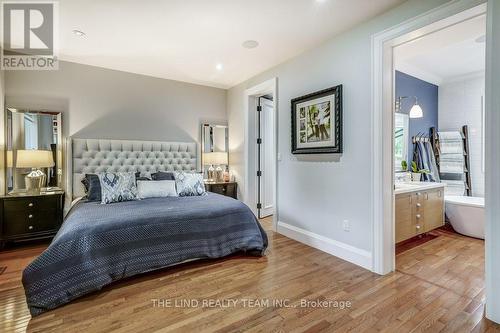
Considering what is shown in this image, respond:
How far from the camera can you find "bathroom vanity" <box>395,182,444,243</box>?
313cm

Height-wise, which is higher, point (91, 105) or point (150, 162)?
point (91, 105)

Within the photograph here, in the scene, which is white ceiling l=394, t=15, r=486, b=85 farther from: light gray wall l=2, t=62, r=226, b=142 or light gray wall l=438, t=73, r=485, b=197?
light gray wall l=2, t=62, r=226, b=142

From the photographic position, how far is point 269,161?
5043 mm

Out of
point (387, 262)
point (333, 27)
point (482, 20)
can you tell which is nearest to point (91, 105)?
point (333, 27)

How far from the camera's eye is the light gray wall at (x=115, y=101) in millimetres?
3578

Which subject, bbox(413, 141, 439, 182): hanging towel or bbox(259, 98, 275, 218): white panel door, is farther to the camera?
bbox(259, 98, 275, 218): white panel door

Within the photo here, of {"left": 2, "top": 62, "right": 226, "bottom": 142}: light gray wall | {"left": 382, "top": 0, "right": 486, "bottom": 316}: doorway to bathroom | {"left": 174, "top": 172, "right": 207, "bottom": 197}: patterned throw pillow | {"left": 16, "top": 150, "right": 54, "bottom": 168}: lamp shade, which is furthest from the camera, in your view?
{"left": 174, "top": 172, "right": 207, "bottom": 197}: patterned throw pillow

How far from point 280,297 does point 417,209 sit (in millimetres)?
2404

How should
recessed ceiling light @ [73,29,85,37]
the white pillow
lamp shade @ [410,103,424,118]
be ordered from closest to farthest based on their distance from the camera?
recessed ceiling light @ [73,29,85,37] → the white pillow → lamp shade @ [410,103,424,118]

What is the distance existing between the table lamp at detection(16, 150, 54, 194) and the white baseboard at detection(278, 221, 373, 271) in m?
3.45

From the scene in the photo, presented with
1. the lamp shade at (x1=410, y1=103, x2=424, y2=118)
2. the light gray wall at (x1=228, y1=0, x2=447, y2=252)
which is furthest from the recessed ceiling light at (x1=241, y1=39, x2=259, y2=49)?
the lamp shade at (x1=410, y1=103, x2=424, y2=118)

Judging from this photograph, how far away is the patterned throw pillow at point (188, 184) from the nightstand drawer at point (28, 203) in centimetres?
162

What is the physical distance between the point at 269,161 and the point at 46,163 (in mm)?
3575

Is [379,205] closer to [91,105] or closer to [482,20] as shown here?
[482,20]
